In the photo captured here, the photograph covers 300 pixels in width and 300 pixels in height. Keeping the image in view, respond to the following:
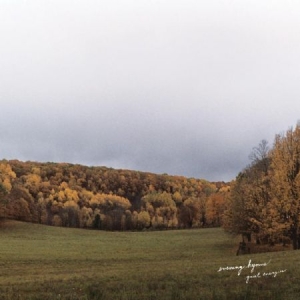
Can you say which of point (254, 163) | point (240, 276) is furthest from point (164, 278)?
point (254, 163)

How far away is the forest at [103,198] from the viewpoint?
355ft

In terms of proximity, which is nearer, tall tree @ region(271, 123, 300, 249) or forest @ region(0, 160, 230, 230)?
tall tree @ region(271, 123, 300, 249)

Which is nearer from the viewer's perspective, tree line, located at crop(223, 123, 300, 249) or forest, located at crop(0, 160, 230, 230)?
tree line, located at crop(223, 123, 300, 249)

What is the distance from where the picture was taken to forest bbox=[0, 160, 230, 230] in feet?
355

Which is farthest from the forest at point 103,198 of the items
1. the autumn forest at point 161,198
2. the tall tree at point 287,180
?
the tall tree at point 287,180

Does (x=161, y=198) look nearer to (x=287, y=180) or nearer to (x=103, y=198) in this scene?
(x=103, y=198)

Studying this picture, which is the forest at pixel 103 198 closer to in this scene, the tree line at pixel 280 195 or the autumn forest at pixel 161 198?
the autumn forest at pixel 161 198

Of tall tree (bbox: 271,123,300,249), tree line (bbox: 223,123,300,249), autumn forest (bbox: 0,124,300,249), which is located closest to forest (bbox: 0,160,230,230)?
autumn forest (bbox: 0,124,300,249)

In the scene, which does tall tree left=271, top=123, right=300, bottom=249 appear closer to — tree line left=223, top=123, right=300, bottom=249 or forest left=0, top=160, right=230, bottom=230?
tree line left=223, top=123, right=300, bottom=249

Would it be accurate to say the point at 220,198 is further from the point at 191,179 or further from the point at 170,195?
the point at 191,179

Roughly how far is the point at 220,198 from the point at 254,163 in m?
41.1

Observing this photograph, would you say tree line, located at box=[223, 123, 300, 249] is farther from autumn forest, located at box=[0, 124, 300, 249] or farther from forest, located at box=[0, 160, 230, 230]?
forest, located at box=[0, 160, 230, 230]

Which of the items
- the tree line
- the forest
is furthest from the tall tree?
the forest

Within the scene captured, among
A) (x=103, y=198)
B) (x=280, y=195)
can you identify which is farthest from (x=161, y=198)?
(x=280, y=195)
